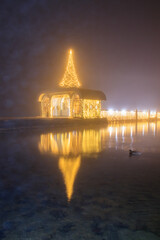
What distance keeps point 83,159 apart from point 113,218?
176 inches

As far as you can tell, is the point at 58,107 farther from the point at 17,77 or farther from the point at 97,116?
the point at 17,77

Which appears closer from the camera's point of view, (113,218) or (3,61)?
(113,218)

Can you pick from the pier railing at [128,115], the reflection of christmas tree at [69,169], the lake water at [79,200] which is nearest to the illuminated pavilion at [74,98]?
the pier railing at [128,115]

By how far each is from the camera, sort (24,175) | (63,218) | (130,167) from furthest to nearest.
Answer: (130,167) → (24,175) → (63,218)

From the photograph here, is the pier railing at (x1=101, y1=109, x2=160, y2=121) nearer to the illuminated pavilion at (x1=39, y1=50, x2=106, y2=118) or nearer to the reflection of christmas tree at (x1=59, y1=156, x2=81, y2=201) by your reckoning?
the illuminated pavilion at (x1=39, y1=50, x2=106, y2=118)

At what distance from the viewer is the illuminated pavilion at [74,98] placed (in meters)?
27.9

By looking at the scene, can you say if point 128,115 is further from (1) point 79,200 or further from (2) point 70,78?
(1) point 79,200

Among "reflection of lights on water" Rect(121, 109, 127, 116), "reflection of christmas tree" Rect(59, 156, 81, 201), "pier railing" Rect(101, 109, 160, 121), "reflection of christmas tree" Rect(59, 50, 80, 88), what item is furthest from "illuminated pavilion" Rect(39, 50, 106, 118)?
"reflection of christmas tree" Rect(59, 156, 81, 201)

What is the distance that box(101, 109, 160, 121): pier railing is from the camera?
33312 millimetres

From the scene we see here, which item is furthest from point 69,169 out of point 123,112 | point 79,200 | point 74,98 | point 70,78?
point 123,112

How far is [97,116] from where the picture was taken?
30.3 meters

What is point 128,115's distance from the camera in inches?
1497

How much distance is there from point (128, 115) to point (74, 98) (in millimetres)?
13157

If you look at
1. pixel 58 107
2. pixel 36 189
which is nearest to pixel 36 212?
pixel 36 189
